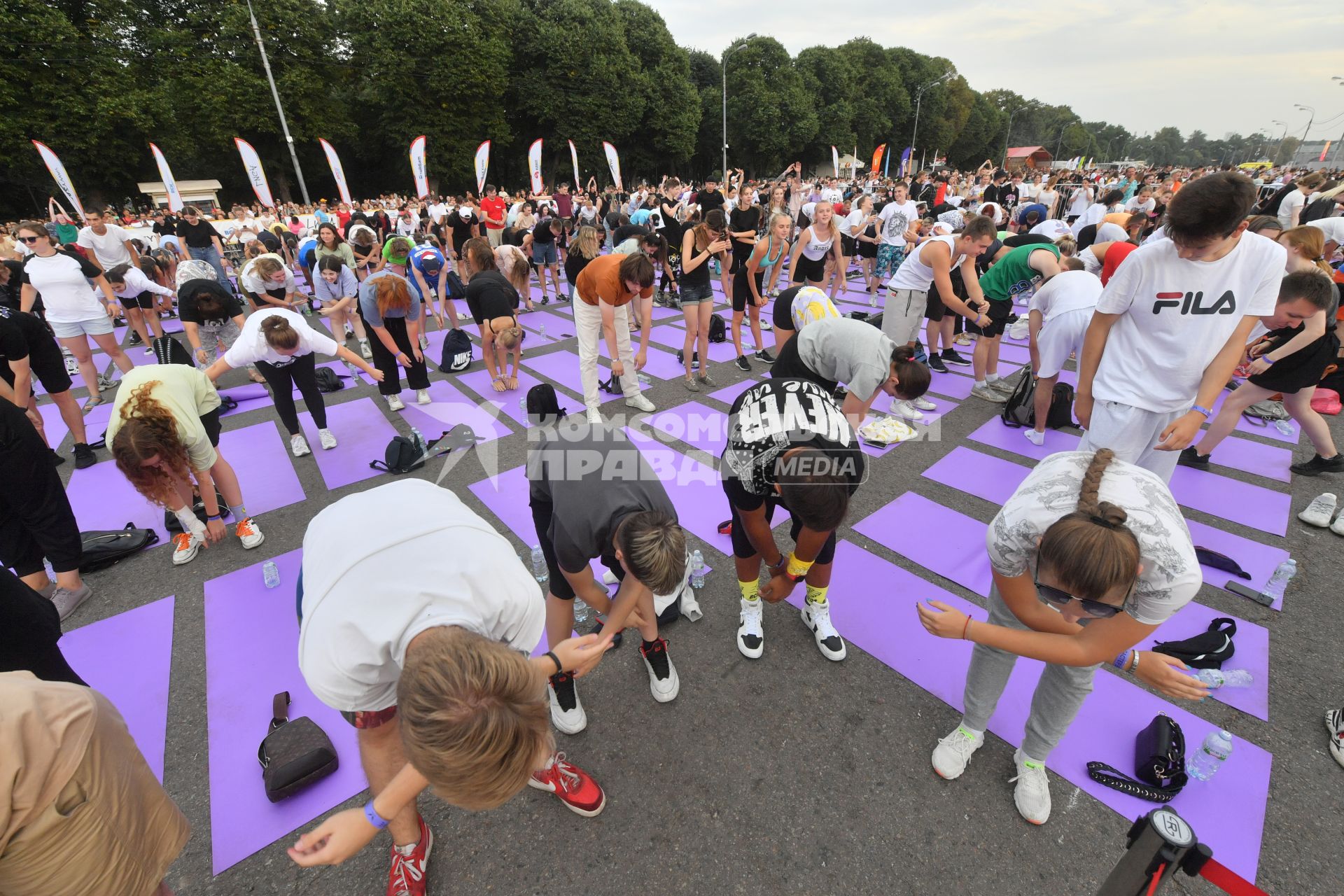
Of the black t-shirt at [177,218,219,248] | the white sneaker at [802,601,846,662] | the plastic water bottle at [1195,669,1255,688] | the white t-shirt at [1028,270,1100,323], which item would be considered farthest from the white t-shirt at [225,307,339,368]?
the black t-shirt at [177,218,219,248]

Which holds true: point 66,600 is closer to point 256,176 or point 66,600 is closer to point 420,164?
point 420,164

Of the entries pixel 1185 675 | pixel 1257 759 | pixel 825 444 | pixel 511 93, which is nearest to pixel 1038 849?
pixel 1185 675

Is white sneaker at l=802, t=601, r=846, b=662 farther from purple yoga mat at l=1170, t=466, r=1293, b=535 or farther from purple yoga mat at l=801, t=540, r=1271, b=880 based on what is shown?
purple yoga mat at l=1170, t=466, r=1293, b=535

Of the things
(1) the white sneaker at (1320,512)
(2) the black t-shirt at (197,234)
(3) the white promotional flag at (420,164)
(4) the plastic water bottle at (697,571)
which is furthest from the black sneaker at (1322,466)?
(3) the white promotional flag at (420,164)

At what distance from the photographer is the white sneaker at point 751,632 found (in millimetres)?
3064

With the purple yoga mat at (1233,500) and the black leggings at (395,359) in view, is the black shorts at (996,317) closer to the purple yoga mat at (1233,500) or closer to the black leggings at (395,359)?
the purple yoga mat at (1233,500)

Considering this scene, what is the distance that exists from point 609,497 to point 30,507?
3.71 metres

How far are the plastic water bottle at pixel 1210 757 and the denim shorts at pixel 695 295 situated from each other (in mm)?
5408

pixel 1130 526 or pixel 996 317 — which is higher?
pixel 1130 526

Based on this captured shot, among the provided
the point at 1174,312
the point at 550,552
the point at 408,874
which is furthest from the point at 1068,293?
the point at 408,874

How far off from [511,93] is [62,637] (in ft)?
121

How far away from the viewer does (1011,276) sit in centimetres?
556

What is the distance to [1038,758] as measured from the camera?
227cm

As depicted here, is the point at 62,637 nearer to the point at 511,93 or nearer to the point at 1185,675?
the point at 1185,675
